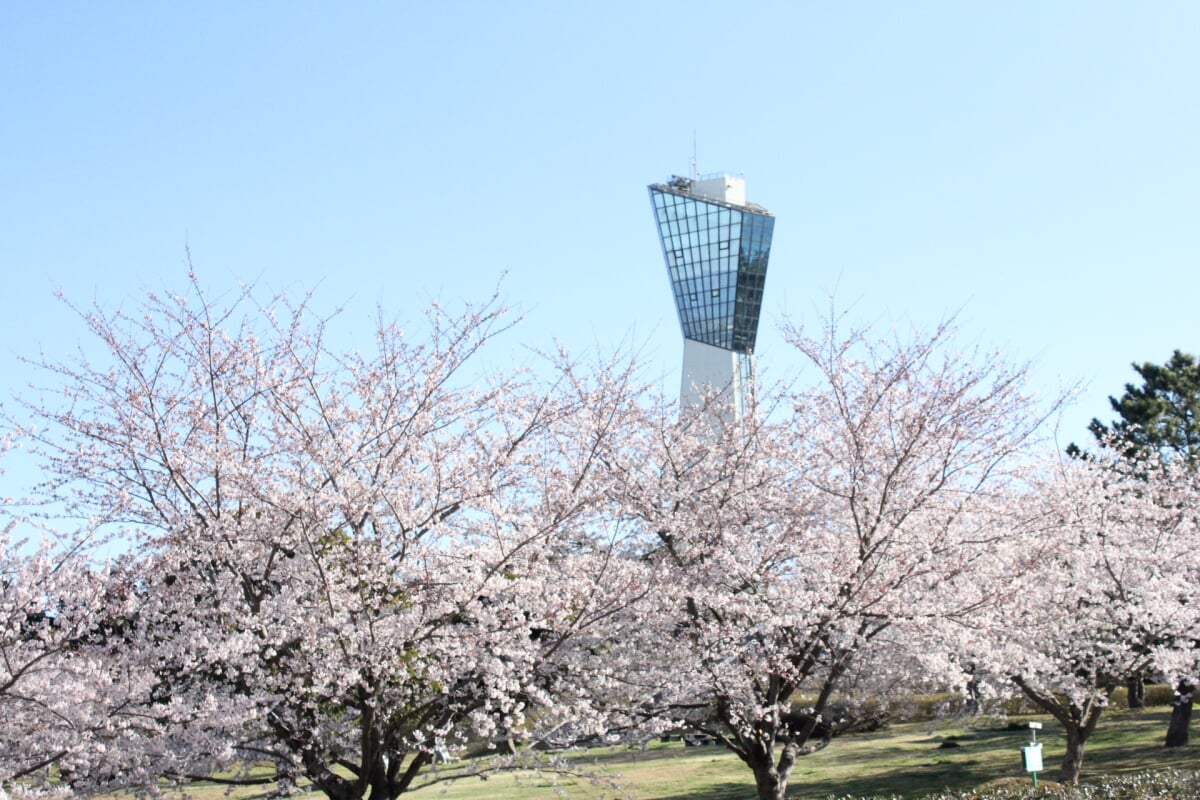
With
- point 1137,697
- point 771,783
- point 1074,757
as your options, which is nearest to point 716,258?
point 1137,697

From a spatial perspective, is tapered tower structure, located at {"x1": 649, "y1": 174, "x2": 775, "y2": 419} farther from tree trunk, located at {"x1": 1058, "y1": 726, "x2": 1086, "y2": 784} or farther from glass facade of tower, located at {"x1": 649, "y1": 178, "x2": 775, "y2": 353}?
tree trunk, located at {"x1": 1058, "y1": 726, "x2": 1086, "y2": 784}

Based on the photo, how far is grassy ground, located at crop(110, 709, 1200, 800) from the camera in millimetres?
19734

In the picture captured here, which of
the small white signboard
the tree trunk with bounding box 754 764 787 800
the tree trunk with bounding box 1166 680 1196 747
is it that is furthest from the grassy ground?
the tree trunk with bounding box 754 764 787 800

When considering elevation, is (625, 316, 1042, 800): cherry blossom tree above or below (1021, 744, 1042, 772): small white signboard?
above

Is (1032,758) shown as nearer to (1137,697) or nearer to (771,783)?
(771,783)

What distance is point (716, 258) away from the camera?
61.2 m

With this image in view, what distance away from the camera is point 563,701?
36.7 feet

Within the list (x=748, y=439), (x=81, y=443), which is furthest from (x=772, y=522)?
(x=81, y=443)

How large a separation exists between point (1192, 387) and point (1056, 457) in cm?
2175

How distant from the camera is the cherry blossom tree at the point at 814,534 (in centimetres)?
1143

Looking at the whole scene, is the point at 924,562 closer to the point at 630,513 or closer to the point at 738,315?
the point at 630,513

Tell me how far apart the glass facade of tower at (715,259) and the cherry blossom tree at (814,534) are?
4787 centimetres

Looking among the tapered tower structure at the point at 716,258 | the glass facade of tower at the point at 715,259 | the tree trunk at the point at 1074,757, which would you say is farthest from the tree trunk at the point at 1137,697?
the glass facade of tower at the point at 715,259

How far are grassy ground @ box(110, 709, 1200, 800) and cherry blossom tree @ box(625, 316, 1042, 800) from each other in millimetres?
4969
